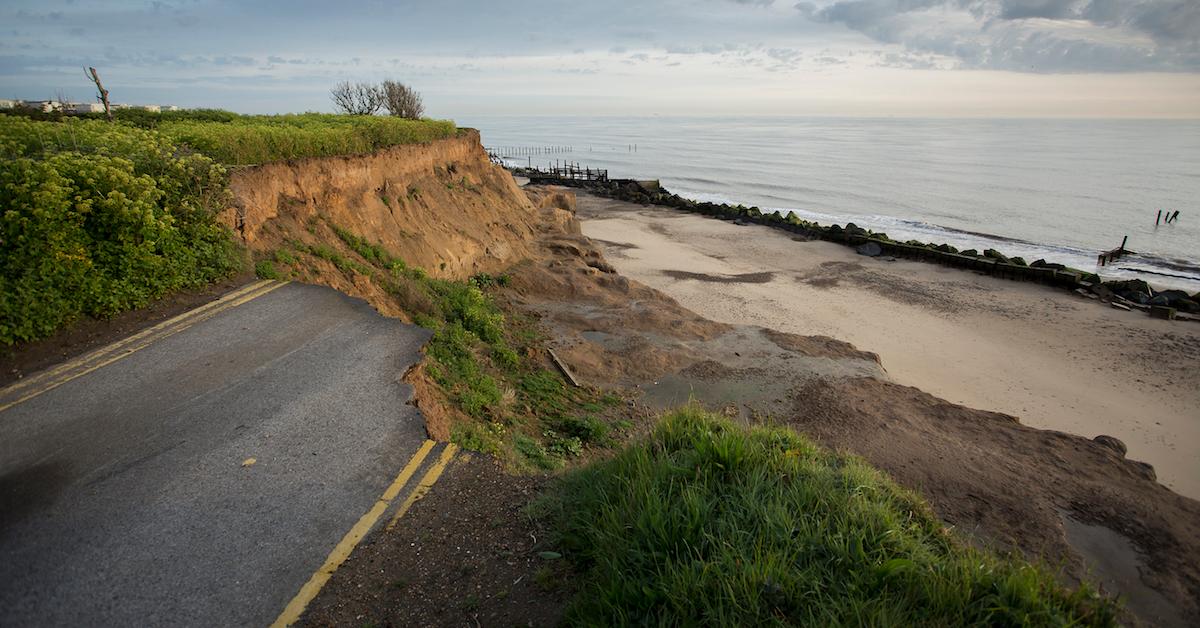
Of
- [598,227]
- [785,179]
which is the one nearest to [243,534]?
[598,227]

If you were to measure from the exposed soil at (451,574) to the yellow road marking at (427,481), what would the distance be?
0.07 meters

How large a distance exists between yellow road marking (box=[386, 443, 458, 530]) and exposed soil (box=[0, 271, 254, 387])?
532 cm

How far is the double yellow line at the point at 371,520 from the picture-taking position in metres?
4.38

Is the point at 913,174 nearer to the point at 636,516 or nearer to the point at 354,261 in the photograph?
the point at 354,261

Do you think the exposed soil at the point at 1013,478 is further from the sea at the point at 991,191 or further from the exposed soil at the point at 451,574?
the sea at the point at 991,191

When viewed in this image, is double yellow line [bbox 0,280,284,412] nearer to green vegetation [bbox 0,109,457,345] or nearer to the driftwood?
green vegetation [bbox 0,109,457,345]

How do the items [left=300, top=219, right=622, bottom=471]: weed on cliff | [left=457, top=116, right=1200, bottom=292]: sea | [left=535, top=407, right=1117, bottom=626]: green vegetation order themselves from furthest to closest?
1. [left=457, top=116, right=1200, bottom=292]: sea
2. [left=300, top=219, right=622, bottom=471]: weed on cliff
3. [left=535, top=407, right=1117, bottom=626]: green vegetation

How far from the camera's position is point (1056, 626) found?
342cm

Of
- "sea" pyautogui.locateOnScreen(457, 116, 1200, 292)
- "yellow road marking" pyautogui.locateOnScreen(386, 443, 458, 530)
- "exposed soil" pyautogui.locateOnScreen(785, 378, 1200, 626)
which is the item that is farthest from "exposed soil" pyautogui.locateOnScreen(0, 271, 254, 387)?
"sea" pyautogui.locateOnScreen(457, 116, 1200, 292)

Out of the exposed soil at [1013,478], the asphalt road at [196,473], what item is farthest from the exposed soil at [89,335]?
the exposed soil at [1013,478]

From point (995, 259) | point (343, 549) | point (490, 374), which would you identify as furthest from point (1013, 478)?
point (995, 259)

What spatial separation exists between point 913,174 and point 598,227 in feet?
157

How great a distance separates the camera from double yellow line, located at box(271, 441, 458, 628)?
438 centimetres

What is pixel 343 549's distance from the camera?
4973 millimetres
